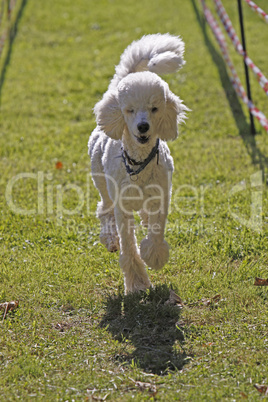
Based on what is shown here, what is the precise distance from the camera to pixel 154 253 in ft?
17.2

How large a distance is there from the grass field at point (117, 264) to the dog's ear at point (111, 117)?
1.45 metres

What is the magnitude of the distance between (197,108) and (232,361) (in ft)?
24.0

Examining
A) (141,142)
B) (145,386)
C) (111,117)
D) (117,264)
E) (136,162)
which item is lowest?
(145,386)

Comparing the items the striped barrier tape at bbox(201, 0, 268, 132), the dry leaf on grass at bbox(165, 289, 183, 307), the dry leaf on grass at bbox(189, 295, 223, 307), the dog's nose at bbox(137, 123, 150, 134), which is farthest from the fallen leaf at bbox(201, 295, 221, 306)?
the striped barrier tape at bbox(201, 0, 268, 132)

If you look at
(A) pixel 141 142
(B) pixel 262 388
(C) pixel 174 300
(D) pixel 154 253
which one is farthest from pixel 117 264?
(B) pixel 262 388

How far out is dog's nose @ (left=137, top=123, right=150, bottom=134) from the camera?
4704 millimetres

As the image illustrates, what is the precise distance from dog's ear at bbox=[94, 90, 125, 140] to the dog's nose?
0.36m

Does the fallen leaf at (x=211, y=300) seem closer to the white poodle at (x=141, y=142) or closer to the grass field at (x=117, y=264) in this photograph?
the grass field at (x=117, y=264)

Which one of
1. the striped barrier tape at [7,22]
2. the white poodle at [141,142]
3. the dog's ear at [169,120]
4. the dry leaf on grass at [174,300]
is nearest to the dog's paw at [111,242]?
the white poodle at [141,142]

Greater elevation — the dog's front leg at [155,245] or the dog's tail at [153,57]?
the dog's tail at [153,57]

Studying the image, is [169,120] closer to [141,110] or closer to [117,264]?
[141,110]

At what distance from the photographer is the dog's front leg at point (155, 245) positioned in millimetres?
5238

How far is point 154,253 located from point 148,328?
687 mm

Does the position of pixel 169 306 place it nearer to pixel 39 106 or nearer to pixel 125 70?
pixel 125 70
